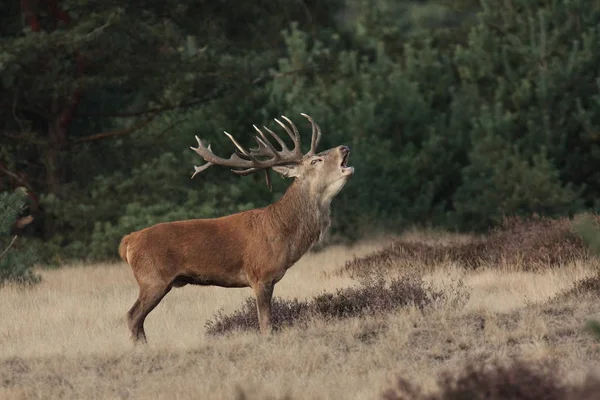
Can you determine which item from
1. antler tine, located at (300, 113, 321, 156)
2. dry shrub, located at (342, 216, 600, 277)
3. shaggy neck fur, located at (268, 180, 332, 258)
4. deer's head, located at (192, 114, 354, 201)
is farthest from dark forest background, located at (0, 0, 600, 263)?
shaggy neck fur, located at (268, 180, 332, 258)

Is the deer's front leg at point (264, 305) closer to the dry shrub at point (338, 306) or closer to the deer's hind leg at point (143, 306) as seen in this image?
the dry shrub at point (338, 306)

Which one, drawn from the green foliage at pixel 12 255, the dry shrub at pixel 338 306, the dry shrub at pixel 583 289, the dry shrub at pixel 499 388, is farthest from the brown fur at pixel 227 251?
the green foliage at pixel 12 255

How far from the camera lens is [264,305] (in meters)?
9.82

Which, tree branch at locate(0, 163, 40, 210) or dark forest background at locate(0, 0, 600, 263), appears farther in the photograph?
dark forest background at locate(0, 0, 600, 263)

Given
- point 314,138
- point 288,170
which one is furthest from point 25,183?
point 288,170

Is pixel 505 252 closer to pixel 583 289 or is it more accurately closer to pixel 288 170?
pixel 583 289

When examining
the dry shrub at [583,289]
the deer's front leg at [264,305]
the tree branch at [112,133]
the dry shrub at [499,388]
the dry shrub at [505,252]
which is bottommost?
the dry shrub at [505,252]

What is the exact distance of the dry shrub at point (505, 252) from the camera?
13.9m

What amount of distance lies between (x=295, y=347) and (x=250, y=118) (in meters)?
11.2

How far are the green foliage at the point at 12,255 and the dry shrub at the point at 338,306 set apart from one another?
4.55m

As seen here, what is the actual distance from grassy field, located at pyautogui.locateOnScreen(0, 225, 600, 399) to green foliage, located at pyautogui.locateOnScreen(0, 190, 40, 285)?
2.39 m

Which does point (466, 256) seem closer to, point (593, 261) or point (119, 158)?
point (593, 261)

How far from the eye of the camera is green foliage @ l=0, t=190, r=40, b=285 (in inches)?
574

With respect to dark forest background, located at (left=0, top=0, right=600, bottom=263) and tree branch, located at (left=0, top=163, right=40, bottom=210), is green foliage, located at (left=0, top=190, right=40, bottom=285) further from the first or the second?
dark forest background, located at (left=0, top=0, right=600, bottom=263)
